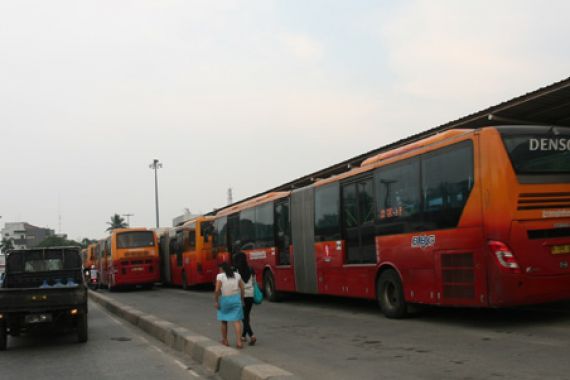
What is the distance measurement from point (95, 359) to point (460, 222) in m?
6.40

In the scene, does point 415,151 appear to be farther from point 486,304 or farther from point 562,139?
point 486,304

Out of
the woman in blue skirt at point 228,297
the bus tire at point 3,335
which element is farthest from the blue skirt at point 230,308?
the bus tire at point 3,335

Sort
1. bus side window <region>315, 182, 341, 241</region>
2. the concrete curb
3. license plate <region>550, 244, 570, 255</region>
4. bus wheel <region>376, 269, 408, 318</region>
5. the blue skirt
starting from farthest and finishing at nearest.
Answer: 1. bus side window <region>315, 182, 341, 241</region>
2. bus wheel <region>376, 269, 408, 318</region>
3. license plate <region>550, 244, 570, 255</region>
4. the blue skirt
5. the concrete curb

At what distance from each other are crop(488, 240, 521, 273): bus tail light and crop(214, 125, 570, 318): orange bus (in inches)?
0.6

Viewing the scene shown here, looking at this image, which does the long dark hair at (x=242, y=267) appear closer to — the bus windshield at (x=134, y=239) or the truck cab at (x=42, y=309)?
the truck cab at (x=42, y=309)

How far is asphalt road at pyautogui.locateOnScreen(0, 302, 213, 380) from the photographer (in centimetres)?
821

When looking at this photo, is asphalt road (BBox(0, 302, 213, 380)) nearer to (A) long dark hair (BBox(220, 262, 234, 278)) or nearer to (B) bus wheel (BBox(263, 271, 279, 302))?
(A) long dark hair (BBox(220, 262, 234, 278))

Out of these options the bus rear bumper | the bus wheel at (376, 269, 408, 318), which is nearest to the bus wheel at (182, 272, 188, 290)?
the bus wheel at (376, 269, 408, 318)

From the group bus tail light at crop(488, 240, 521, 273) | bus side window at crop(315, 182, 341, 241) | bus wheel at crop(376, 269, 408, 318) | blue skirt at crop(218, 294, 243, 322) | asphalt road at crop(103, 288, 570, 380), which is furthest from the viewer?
bus side window at crop(315, 182, 341, 241)

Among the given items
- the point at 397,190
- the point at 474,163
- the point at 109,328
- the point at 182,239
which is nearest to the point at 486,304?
the point at 474,163

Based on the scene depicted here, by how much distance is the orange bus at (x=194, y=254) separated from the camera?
25.6 metres

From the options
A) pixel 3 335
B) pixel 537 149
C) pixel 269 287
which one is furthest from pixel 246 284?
pixel 269 287

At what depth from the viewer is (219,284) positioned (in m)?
8.92

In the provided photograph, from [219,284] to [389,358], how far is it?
2765 mm
